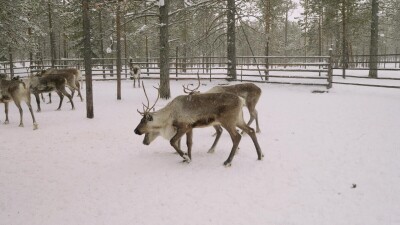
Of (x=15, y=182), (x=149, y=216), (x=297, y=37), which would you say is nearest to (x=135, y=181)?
(x=149, y=216)

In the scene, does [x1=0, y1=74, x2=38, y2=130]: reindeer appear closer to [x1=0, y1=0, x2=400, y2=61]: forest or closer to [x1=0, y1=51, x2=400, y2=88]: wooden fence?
[x1=0, y1=0, x2=400, y2=61]: forest

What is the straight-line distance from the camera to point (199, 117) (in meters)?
5.90

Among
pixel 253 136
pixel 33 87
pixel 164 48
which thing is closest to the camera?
pixel 253 136

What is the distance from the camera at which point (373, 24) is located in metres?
18.7

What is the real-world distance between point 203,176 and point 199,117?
1043 mm

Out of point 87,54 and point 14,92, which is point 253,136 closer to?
point 87,54

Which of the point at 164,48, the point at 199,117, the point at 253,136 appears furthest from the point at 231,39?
the point at 199,117

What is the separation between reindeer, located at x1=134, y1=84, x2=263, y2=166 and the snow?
0.49 m

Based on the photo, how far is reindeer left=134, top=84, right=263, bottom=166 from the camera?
586 centimetres

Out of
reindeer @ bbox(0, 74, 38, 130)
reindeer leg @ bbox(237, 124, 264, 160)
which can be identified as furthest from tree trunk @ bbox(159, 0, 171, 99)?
reindeer leg @ bbox(237, 124, 264, 160)

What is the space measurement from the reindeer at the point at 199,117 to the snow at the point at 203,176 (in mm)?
488

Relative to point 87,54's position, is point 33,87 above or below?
below

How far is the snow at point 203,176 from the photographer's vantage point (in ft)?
13.9

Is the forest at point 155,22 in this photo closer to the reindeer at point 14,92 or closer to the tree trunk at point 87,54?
the tree trunk at point 87,54
